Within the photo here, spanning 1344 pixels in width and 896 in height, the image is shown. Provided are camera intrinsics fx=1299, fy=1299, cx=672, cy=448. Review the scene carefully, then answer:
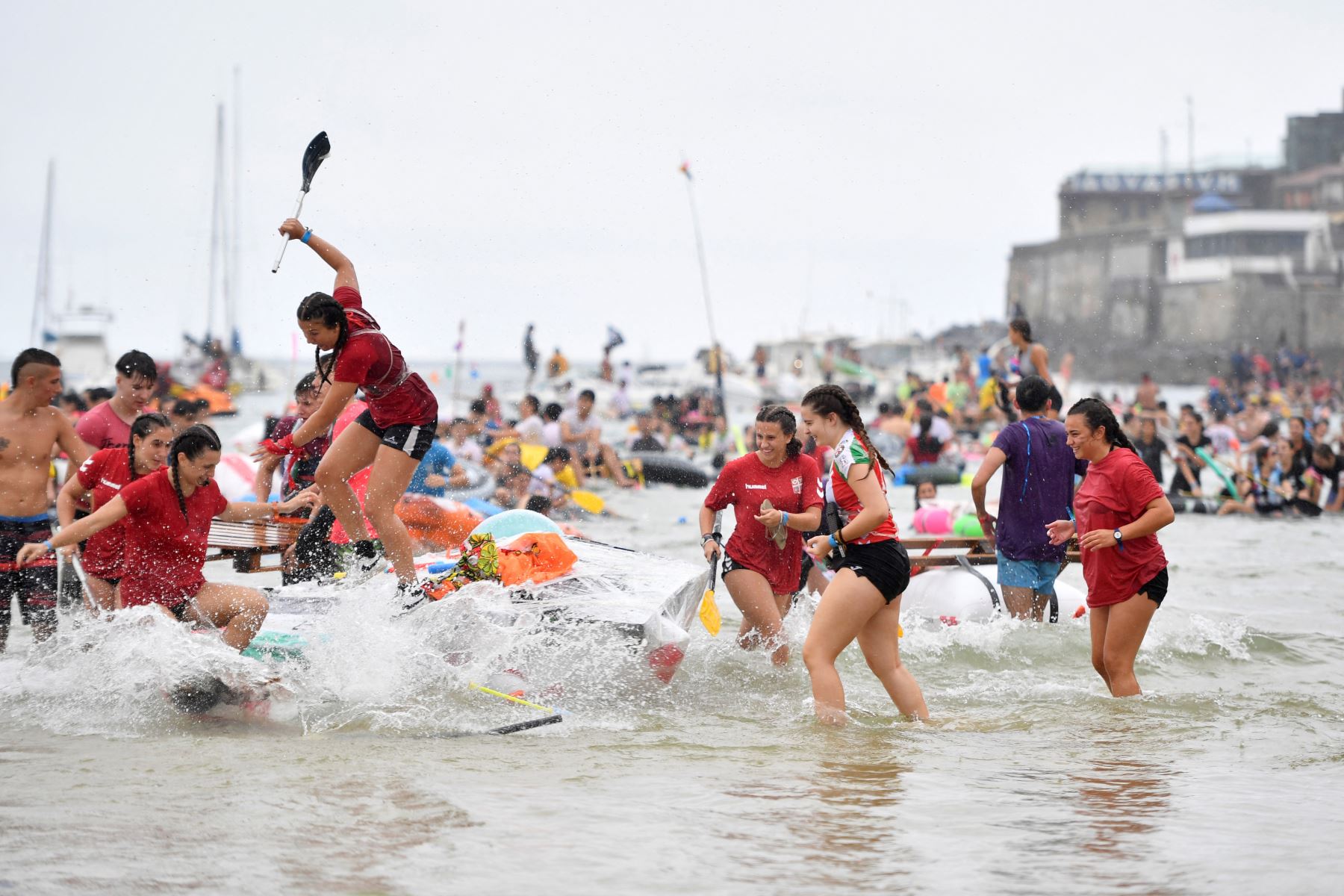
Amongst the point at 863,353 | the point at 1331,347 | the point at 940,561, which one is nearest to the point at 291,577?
the point at 940,561

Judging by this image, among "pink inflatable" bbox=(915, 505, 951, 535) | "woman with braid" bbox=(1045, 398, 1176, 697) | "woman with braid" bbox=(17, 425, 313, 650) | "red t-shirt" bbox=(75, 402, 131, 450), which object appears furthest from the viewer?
"pink inflatable" bbox=(915, 505, 951, 535)

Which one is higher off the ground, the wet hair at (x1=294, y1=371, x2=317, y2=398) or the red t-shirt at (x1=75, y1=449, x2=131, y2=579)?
the wet hair at (x1=294, y1=371, x2=317, y2=398)

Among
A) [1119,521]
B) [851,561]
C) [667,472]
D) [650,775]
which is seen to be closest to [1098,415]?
[1119,521]

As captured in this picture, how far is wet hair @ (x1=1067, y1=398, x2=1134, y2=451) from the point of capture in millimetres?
6141

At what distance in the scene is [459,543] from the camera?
896 centimetres

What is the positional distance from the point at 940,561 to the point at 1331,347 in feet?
203

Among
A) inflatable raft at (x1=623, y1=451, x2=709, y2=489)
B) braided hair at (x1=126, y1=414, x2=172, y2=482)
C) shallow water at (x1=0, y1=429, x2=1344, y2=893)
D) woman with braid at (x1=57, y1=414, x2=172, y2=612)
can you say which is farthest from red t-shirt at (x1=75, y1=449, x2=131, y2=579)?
inflatable raft at (x1=623, y1=451, x2=709, y2=489)

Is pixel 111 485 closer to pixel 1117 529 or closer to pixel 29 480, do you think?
pixel 29 480

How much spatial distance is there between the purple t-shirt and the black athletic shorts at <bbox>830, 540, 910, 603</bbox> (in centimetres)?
208

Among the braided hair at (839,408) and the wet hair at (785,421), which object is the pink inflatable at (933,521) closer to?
the wet hair at (785,421)

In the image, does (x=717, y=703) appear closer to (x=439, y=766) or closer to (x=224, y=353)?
(x=439, y=766)

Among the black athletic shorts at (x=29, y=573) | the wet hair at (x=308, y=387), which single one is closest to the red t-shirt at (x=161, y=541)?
the black athletic shorts at (x=29, y=573)

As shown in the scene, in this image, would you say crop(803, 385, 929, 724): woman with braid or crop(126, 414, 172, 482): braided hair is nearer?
crop(803, 385, 929, 724): woman with braid

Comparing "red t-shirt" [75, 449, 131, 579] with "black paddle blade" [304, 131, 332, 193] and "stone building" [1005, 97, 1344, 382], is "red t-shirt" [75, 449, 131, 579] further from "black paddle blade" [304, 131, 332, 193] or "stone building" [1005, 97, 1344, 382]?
"stone building" [1005, 97, 1344, 382]
